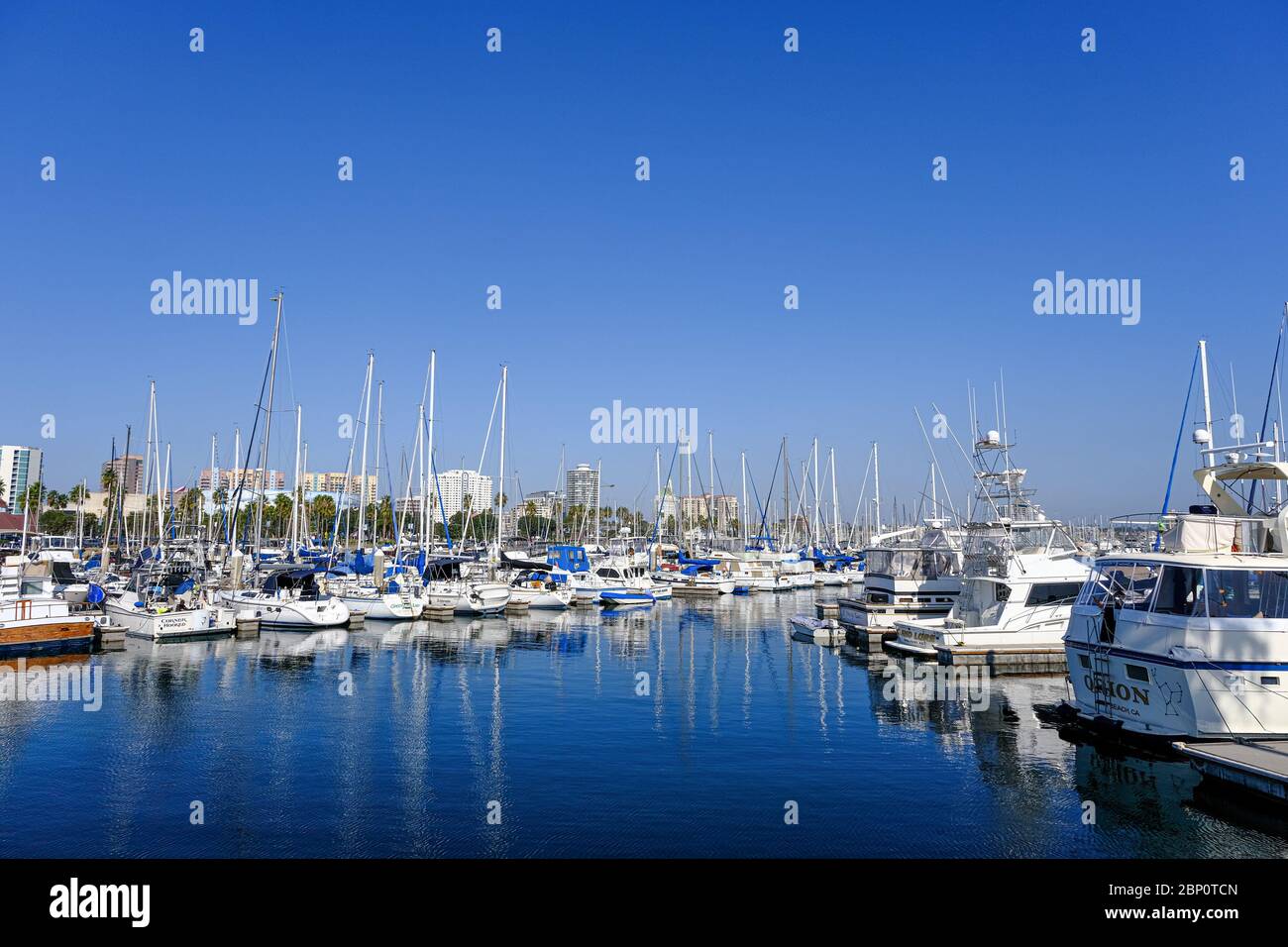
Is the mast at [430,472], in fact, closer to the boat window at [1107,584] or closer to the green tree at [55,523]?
the boat window at [1107,584]

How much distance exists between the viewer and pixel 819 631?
162 ft

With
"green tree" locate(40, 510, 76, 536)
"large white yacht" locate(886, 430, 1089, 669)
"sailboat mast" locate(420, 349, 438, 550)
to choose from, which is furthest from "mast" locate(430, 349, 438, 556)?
"green tree" locate(40, 510, 76, 536)

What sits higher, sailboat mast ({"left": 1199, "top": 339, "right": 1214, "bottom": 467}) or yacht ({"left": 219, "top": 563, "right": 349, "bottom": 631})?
sailboat mast ({"left": 1199, "top": 339, "right": 1214, "bottom": 467})

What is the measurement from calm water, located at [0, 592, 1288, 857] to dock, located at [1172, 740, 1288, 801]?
2.20ft

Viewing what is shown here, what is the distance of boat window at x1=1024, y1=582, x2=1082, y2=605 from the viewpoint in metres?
38.1

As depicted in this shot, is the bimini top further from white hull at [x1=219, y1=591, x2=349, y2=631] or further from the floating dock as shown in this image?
white hull at [x1=219, y1=591, x2=349, y2=631]

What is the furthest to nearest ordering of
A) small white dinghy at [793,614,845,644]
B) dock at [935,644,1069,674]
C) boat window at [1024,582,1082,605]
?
small white dinghy at [793,614,845,644] → boat window at [1024,582,1082,605] → dock at [935,644,1069,674]

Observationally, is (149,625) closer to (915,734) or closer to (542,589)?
(542,589)

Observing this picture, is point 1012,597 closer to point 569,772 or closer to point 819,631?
point 819,631

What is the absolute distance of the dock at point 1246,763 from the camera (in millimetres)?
17906

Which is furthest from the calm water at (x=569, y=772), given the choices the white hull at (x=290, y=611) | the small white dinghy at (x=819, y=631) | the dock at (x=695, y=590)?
the dock at (x=695, y=590)
